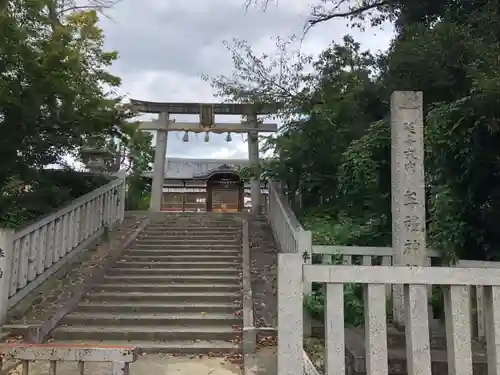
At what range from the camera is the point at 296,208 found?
10555mm

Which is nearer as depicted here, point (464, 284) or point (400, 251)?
point (464, 284)

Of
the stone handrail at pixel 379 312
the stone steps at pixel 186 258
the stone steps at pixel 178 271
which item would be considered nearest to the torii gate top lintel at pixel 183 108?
the stone steps at pixel 186 258

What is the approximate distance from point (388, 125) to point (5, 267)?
5606mm

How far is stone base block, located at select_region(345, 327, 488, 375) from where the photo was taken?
3.49 m

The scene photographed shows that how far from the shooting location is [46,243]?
23.8ft

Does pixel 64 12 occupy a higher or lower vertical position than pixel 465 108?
higher

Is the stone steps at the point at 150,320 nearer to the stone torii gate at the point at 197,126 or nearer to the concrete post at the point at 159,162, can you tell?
the stone torii gate at the point at 197,126

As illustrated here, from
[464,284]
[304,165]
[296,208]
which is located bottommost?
[464,284]

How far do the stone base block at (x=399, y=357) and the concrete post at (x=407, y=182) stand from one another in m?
0.63

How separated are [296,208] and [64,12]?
→ 603cm

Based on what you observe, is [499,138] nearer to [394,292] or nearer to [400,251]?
[400,251]

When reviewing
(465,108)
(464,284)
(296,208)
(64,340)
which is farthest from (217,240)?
(464,284)

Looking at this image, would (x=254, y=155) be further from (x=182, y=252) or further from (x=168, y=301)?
(x=168, y=301)

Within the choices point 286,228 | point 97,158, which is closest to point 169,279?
point 286,228
